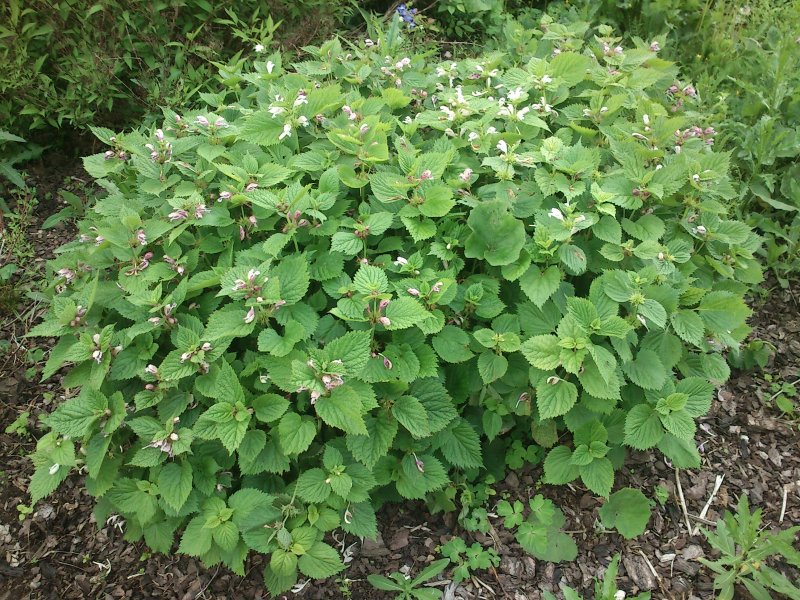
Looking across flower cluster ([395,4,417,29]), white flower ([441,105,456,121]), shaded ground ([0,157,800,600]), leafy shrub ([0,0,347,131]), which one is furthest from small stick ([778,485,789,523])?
flower cluster ([395,4,417,29])

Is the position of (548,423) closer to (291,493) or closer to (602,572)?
(602,572)

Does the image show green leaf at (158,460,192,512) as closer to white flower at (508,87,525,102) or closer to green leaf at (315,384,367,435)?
green leaf at (315,384,367,435)

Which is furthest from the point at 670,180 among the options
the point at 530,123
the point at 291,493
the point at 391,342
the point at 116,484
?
the point at 116,484

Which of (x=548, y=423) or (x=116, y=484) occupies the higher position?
(x=548, y=423)

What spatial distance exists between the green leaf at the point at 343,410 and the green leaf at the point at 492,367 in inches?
19.3

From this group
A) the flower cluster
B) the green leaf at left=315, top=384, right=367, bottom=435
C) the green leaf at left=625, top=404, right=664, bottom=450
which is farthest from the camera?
the flower cluster

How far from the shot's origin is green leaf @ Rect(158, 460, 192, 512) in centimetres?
186

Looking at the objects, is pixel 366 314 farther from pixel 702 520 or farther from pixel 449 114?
pixel 702 520

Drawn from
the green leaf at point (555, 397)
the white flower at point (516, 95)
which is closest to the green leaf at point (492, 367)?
the green leaf at point (555, 397)

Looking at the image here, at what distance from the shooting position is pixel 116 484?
76.9 inches

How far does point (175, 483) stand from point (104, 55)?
2.81 meters

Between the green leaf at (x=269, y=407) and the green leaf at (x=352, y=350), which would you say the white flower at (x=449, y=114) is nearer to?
the green leaf at (x=352, y=350)

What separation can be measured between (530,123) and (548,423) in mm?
1197

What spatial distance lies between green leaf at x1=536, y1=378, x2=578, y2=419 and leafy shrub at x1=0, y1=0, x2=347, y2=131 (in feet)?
8.21
